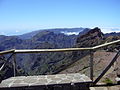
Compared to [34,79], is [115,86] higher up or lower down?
lower down

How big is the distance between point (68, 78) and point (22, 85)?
4.42 ft

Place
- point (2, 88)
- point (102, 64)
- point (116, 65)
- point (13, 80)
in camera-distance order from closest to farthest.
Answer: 1. point (2, 88)
2. point (13, 80)
3. point (116, 65)
4. point (102, 64)

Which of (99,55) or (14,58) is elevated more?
(14,58)

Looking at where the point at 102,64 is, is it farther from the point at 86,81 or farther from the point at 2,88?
the point at 2,88

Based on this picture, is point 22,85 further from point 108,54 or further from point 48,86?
point 108,54

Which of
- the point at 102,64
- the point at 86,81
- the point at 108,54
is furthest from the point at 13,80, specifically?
the point at 108,54

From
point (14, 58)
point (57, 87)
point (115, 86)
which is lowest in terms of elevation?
point (115, 86)

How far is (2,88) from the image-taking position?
5070 millimetres

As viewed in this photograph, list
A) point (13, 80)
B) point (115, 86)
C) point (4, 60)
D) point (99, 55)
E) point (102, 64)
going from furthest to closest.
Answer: point (99, 55) < point (102, 64) < point (115, 86) < point (4, 60) < point (13, 80)

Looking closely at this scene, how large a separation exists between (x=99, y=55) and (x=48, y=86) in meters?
6.38

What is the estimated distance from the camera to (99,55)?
36.4 feet

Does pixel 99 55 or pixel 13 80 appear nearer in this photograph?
pixel 13 80

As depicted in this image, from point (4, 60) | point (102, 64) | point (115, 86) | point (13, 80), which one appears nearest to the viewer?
point (13, 80)

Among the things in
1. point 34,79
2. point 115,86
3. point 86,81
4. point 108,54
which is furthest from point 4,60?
point 108,54
